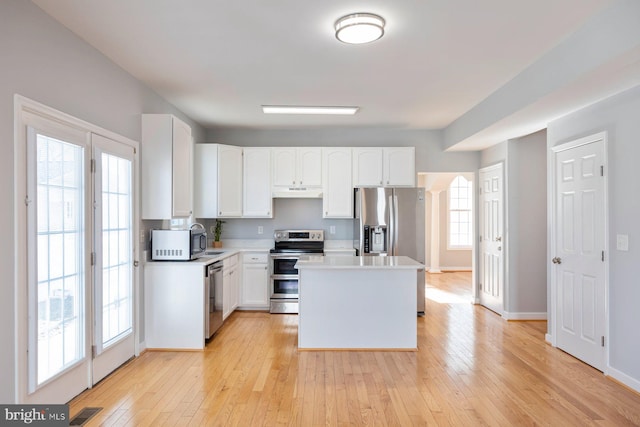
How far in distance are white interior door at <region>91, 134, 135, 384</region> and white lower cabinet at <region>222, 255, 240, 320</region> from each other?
3.97ft

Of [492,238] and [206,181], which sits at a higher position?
[206,181]

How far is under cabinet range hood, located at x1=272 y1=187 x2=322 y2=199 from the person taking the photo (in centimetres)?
570

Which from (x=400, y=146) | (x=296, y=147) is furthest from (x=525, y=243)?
(x=296, y=147)

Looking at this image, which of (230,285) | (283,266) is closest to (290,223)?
(283,266)

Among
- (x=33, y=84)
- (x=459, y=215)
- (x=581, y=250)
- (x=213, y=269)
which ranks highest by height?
(x=33, y=84)

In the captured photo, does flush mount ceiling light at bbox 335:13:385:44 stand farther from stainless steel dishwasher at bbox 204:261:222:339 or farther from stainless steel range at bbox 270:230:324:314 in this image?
stainless steel range at bbox 270:230:324:314

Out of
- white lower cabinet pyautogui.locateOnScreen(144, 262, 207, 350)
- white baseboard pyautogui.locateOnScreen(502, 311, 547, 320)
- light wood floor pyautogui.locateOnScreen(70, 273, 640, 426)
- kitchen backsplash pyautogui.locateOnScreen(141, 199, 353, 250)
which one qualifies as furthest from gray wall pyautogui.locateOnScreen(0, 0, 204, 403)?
white baseboard pyautogui.locateOnScreen(502, 311, 547, 320)

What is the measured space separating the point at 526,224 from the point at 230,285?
155 inches

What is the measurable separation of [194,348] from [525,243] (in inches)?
166

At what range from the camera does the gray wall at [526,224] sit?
504cm

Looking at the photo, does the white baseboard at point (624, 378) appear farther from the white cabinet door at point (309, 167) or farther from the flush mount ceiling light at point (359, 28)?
the white cabinet door at point (309, 167)

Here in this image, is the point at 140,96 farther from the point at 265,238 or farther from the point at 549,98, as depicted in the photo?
the point at 549,98

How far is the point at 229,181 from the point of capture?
5.54 m

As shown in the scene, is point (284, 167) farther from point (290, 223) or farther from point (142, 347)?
point (142, 347)
